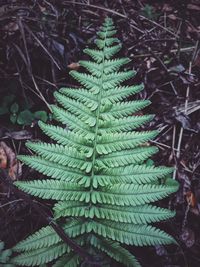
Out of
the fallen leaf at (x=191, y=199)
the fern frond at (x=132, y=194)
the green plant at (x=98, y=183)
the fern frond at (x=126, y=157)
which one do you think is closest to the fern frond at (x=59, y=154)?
the green plant at (x=98, y=183)

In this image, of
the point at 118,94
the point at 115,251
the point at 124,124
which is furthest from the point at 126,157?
the point at 115,251

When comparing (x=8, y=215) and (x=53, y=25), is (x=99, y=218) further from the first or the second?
(x=53, y=25)

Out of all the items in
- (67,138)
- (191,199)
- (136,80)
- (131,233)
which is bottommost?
(191,199)

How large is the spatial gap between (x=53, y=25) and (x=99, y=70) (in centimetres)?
115

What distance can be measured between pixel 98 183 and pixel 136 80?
1.30 meters

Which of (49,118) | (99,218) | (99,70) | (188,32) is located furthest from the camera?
(188,32)

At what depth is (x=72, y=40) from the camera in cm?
311

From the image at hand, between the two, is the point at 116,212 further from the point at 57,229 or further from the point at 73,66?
the point at 73,66

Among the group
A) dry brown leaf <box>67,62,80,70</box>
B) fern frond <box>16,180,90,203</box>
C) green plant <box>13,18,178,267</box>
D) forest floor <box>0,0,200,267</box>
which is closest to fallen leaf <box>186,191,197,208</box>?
forest floor <box>0,0,200,267</box>

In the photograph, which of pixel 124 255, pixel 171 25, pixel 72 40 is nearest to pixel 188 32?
pixel 171 25

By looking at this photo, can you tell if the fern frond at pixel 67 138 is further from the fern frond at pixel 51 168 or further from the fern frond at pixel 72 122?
the fern frond at pixel 51 168

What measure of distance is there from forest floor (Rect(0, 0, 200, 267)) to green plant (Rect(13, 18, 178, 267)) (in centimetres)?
43

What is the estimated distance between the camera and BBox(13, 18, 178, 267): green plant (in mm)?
1876

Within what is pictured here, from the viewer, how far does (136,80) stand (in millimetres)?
3012
